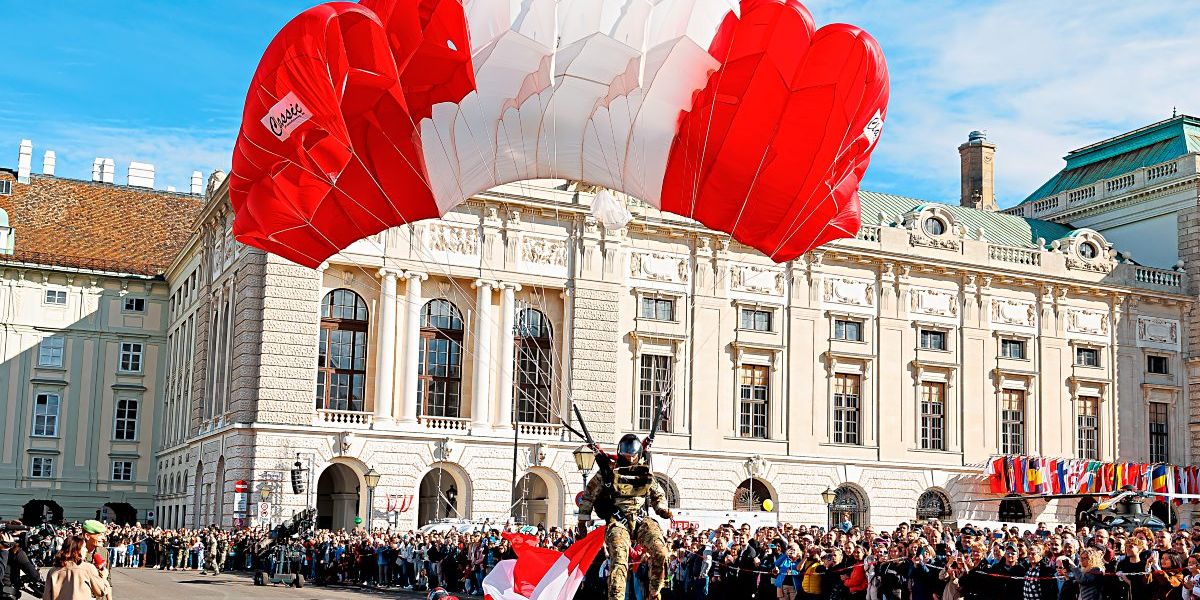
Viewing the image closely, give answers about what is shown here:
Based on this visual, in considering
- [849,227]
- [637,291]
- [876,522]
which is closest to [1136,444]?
[876,522]

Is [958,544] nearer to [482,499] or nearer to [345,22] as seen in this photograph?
[345,22]

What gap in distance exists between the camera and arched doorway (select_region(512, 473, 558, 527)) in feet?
141

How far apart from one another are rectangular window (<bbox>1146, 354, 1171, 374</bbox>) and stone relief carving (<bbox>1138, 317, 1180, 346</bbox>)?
620 mm

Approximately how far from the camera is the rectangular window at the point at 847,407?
156ft

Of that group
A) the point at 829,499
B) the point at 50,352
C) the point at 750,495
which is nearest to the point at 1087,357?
the point at 750,495

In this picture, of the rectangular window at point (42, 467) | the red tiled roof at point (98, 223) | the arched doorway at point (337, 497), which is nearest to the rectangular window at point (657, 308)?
the arched doorway at point (337, 497)

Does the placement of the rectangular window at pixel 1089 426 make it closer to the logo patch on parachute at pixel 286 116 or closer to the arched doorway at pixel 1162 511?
the arched doorway at pixel 1162 511

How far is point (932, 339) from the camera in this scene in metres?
49.2

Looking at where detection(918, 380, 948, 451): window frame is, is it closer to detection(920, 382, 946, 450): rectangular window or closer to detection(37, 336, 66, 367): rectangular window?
detection(920, 382, 946, 450): rectangular window

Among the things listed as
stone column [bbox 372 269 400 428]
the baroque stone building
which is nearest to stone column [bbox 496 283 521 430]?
the baroque stone building

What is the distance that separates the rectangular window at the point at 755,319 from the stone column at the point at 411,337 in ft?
35.3

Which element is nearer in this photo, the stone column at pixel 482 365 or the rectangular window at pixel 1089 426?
the stone column at pixel 482 365

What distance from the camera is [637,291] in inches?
1746

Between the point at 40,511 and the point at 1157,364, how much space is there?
4347 centimetres
